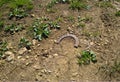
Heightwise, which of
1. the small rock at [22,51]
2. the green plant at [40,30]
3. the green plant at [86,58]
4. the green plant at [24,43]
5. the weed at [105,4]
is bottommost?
the green plant at [86,58]

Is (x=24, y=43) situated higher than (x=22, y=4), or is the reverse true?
(x=22, y=4)

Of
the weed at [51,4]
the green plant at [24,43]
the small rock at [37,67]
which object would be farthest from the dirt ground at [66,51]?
the weed at [51,4]

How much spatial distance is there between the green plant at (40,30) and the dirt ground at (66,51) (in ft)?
0.43

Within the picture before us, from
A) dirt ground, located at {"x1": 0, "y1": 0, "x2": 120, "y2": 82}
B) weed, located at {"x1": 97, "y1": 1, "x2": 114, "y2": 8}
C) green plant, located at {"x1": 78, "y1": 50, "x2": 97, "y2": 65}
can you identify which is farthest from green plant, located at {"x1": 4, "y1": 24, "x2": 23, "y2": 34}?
weed, located at {"x1": 97, "y1": 1, "x2": 114, "y2": 8}

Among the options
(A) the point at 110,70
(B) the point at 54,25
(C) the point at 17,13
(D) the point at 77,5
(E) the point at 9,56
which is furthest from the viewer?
(D) the point at 77,5

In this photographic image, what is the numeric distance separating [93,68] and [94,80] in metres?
0.32

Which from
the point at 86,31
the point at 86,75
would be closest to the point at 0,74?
the point at 86,75

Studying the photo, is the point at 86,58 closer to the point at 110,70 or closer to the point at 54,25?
Result: the point at 110,70

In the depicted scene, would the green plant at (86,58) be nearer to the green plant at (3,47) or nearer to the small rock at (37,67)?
the small rock at (37,67)

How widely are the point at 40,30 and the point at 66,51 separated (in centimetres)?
96

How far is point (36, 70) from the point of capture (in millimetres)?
5855

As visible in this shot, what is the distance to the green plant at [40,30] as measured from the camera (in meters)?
6.61

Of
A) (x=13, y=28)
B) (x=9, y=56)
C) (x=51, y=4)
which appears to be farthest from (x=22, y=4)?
(x=9, y=56)

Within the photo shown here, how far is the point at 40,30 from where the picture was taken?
6723mm
